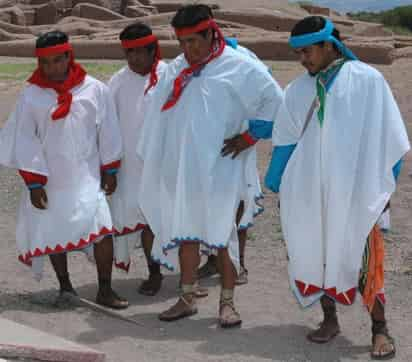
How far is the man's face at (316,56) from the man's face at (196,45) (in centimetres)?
69

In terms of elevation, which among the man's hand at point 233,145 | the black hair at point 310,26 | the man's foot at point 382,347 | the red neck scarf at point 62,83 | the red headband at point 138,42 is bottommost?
the man's foot at point 382,347

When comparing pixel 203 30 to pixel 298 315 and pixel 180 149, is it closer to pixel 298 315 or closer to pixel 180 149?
pixel 180 149

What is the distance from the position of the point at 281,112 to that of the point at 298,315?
5.20 ft

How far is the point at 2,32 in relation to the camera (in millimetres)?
25094

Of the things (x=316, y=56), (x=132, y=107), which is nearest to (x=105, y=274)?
(x=132, y=107)

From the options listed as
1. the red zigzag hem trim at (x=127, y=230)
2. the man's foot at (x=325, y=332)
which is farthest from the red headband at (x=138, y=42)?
the man's foot at (x=325, y=332)

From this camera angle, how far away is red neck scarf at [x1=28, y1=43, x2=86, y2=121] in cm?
616

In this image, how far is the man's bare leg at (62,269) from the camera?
657cm

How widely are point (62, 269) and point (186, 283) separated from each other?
1013mm

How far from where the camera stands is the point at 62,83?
248 inches

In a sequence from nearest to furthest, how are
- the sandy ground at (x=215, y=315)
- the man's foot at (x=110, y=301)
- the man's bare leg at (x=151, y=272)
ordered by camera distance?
1. the sandy ground at (x=215, y=315)
2. the man's foot at (x=110, y=301)
3. the man's bare leg at (x=151, y=272)

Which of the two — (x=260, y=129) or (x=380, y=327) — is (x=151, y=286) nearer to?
(x=260, y=129)

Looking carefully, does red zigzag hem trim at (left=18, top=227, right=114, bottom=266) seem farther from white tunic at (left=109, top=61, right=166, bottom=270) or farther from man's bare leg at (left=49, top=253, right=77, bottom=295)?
white tunic at (left=109, top=61, right=166, bottom=270)

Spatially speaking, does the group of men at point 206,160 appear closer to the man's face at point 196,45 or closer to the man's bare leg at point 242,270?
the man's face at point 196,45
